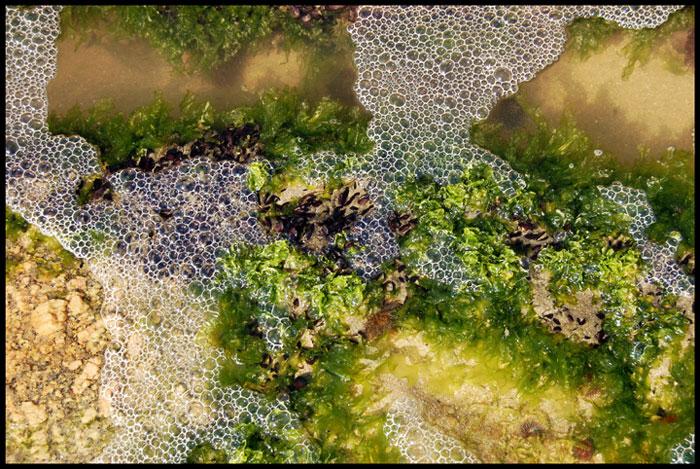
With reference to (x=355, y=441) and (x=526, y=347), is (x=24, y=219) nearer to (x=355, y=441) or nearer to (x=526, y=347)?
(x=355, y=441)

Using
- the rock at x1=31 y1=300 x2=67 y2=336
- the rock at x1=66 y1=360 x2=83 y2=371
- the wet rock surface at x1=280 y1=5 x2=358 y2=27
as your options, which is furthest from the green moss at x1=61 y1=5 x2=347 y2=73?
the rock at x1=66 y1=360 x2=83 y2=371

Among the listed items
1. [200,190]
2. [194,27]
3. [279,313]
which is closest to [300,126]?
[200,190]

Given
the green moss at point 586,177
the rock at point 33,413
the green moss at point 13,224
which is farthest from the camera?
the green moss at point 586,177

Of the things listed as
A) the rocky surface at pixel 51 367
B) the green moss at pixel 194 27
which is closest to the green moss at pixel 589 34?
the green moss at pixel 194 27

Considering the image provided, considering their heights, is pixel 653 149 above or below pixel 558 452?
above

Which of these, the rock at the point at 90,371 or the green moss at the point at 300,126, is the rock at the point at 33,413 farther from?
the green moss at the point at 300,126

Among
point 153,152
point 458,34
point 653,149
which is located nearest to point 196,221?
point 153,152

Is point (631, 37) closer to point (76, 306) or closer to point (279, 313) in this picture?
point (279, 313)
